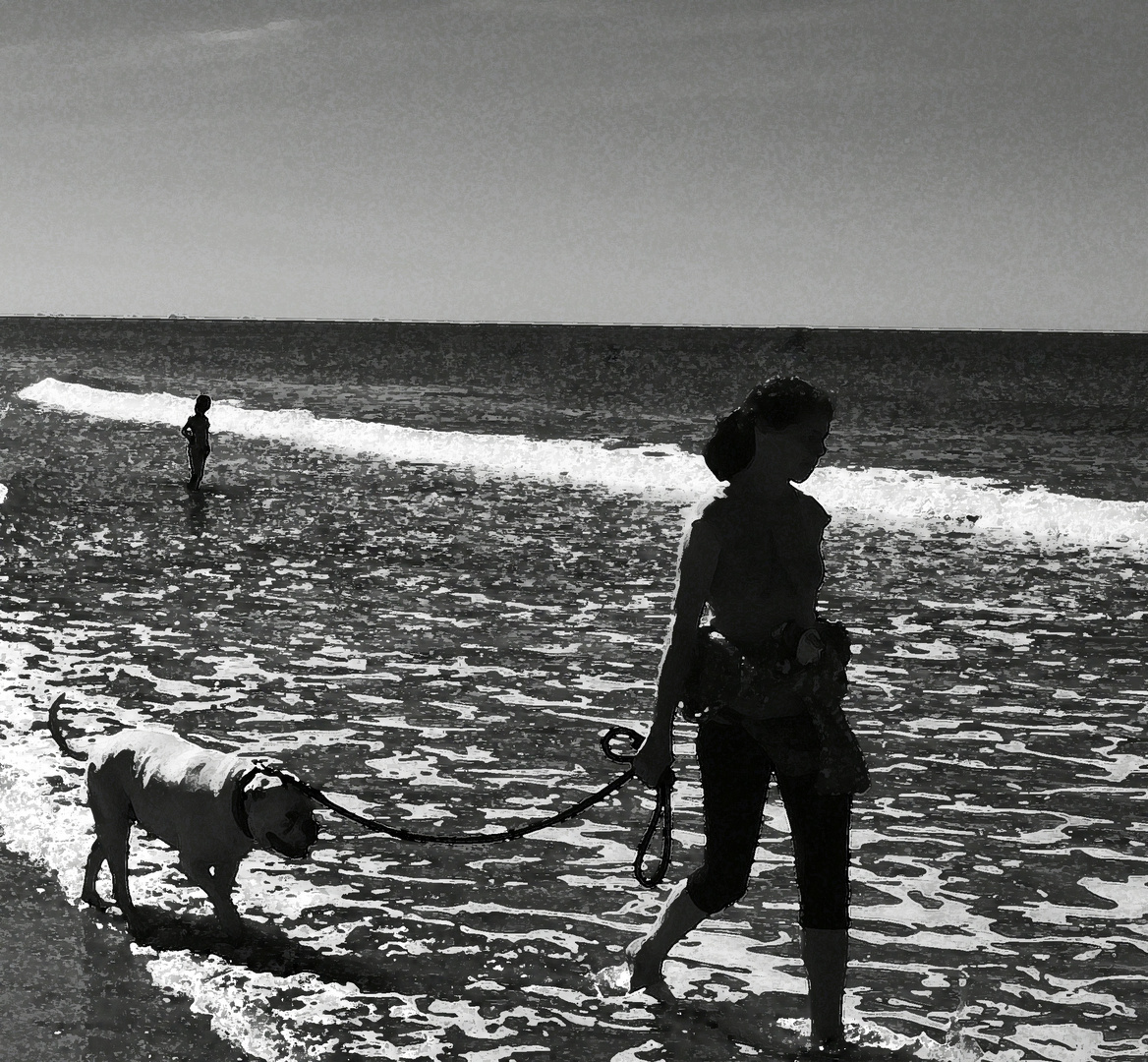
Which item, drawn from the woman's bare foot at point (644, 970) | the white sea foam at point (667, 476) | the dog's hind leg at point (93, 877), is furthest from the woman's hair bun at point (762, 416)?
the white sea foam at point (667, 476)

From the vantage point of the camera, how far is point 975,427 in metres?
Result: 46.4

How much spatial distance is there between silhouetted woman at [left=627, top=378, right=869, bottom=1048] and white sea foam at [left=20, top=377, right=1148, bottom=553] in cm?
1284

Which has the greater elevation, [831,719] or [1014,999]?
[831,719]

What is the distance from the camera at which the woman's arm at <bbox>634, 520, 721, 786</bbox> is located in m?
3.52

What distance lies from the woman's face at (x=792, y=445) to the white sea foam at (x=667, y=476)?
12920 millimetres

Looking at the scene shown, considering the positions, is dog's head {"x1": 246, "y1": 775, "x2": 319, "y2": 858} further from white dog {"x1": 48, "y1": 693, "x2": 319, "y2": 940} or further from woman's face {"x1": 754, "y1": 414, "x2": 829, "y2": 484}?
woman's face {"x1": 754, "y1": 414, "x2": 829, "y2": 484}

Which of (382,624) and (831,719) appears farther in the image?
(382,624)

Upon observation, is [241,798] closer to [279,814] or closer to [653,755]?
[279,814]

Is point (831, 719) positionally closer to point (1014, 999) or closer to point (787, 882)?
point (1014, 999)

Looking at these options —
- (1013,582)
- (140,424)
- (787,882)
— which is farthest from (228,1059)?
(140,424)

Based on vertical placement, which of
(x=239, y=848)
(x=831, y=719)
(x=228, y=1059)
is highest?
(x=831, y=719)

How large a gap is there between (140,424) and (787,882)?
34.8 metres

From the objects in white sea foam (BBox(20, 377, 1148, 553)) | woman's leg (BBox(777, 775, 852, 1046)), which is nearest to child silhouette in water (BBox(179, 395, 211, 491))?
white sea foam (BBox(20, 377, 1148, 553))

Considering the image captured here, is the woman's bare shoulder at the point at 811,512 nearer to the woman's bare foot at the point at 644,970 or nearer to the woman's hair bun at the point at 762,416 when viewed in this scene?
the woman's hair bun at the point at 762,416
